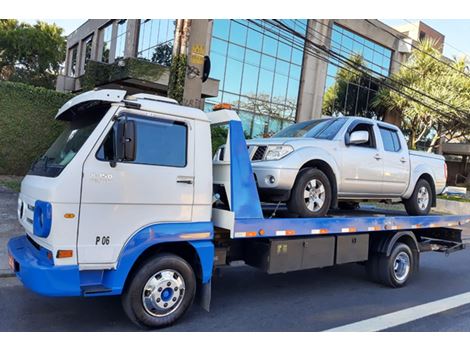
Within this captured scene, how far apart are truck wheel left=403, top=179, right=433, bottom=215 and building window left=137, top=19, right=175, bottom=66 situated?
13.8m

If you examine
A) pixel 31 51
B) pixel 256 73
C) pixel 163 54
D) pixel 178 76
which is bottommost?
pixel 178 76

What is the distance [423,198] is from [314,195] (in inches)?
114

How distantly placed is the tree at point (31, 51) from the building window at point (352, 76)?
23652 mm

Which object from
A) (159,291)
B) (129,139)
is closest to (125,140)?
(129,139)

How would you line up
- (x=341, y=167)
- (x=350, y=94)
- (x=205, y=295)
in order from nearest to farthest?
(x=205, y=295), (x=341, y=167), (x=350, y=94)

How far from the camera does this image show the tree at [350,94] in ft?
89.6

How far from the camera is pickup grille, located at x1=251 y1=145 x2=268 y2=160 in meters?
5.68

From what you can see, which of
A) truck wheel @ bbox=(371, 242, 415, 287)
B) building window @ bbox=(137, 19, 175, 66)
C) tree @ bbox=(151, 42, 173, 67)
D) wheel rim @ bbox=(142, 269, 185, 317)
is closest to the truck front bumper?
wheel rim @ bbox=(142, 269, 185, 317)

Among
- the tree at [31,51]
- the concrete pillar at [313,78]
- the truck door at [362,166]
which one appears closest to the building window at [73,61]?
the tree at [31,51]

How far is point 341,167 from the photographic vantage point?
593 centimetres

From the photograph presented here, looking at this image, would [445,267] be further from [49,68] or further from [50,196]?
[49,68]

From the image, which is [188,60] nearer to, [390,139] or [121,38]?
[390,139]

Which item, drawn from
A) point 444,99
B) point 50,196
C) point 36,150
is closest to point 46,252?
point 50,196

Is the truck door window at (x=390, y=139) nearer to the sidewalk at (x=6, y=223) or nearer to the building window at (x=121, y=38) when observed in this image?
the sidewalk at (x=6, y=223)
